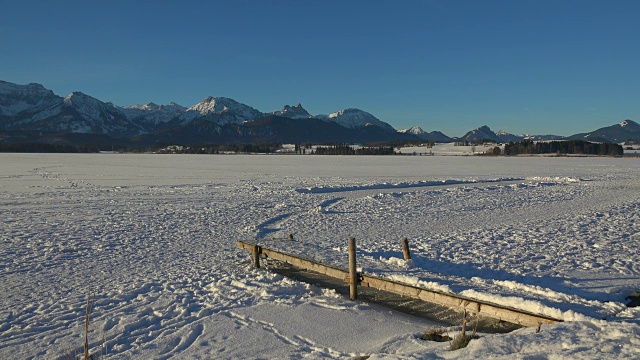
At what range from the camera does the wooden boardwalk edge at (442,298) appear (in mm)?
7438

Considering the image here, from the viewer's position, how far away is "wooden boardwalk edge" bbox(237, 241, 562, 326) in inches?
293

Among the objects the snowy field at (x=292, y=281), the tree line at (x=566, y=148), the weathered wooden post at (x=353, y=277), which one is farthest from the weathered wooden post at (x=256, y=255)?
the tree line at (x=566, y=148)

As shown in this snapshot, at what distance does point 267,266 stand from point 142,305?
384 centimetres

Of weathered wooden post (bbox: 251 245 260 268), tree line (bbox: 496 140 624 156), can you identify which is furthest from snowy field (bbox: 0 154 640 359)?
tree line (bbox: 496 140 624 156)

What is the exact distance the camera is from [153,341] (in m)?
7.53

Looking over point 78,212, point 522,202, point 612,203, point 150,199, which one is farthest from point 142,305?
point 612,203

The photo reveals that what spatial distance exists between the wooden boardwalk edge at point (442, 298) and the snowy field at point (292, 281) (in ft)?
1.24

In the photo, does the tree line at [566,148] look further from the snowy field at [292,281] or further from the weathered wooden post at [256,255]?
the weathered wooden post at [256,255]

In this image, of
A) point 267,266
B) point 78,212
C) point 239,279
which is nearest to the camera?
point 239,279

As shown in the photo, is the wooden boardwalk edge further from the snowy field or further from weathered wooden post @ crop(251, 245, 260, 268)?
weathered wooden post @ crop(251, 245, 260, 268)

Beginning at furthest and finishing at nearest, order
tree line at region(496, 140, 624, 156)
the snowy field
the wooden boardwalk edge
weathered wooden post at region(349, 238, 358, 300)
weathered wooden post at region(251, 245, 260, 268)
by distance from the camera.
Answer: tree line at region(496, 140, 624, 156) → weathered wooden post at region(251, 245, 260, 268) → weathered wooden post at region(349, 238, 358, 300) → the wooden boardwalk edge → the snowy field

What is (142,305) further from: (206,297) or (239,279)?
(239,279)

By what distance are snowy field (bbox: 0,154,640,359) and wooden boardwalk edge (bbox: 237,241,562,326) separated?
0.38m

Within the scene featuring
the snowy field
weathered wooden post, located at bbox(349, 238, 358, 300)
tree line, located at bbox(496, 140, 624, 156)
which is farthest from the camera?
tree line, located at bbox(496, 140, 624, 156)
